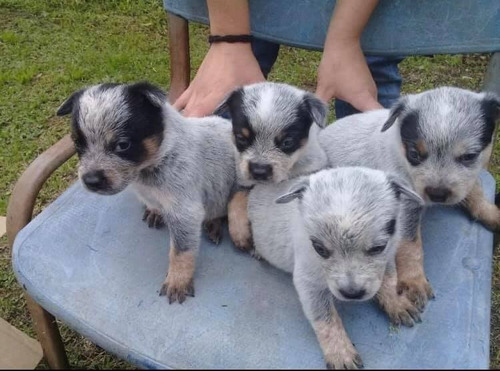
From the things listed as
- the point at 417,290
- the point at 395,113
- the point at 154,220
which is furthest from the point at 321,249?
the point at 154,220

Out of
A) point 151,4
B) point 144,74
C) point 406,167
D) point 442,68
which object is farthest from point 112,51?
point 406,167

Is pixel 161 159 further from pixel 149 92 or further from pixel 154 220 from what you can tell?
pixel 154 220

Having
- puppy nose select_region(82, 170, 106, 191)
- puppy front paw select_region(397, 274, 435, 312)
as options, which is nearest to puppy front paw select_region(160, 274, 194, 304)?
puppy nose select_region(82, 170, 106, 191)

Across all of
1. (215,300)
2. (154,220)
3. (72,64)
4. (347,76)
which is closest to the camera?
(215,300)

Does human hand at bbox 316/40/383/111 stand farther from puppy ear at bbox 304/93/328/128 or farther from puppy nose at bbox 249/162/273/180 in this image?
puppy nose at bbox 249/162/273/180

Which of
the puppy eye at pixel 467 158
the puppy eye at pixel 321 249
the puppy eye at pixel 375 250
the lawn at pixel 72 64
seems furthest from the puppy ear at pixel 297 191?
the lawn at pixel 72 64
